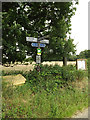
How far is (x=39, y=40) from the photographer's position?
5570 millimetres

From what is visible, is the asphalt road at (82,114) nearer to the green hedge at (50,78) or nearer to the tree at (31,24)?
the green hedge at (50,78)

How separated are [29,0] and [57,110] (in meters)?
5.66

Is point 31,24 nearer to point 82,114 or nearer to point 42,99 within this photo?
point 42,99

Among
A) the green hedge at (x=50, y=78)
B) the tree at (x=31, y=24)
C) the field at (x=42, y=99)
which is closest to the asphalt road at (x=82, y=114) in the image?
the field at (x=42, y=99)

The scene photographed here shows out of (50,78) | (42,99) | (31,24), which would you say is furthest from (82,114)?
(31,24)

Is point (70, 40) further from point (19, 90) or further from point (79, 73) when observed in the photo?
point (19, 90)

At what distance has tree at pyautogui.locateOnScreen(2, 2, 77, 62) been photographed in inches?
215

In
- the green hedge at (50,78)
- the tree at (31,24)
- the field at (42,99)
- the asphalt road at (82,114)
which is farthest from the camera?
the tree at (31,24)

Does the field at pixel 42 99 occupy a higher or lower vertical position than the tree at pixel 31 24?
lower

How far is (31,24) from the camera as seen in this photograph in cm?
663

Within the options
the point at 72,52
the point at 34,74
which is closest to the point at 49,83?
the point at 34,74

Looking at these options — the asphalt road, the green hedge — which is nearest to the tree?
the green hedge

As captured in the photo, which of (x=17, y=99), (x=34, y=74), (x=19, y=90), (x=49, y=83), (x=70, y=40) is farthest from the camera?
(x=70, y=40)

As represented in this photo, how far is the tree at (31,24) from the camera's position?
215 inches
